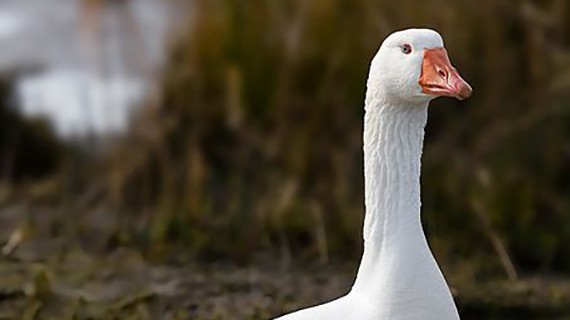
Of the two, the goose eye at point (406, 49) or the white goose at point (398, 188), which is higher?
the goose eye at point (406, 49)

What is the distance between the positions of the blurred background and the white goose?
2042mm

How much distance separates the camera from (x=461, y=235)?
633 cm

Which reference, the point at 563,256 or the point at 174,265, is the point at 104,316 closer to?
the point at 174,265

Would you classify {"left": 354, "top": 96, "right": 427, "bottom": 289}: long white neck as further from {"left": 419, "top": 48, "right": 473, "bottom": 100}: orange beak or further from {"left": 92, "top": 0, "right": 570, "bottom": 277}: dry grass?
{"left": 92, "top": 0, "right": 570, "bottom": 277}: dry grass

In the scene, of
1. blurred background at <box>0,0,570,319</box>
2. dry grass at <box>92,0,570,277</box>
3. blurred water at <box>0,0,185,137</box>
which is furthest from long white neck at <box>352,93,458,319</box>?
blurred water at <box>0,0,185,137</box>

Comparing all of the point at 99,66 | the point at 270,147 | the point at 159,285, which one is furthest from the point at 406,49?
the point at 99,66

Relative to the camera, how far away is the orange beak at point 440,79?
3512mm

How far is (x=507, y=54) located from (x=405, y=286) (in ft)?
11.2

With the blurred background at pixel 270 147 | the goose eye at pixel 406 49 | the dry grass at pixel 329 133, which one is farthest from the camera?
the dry grass at pixel 329 133

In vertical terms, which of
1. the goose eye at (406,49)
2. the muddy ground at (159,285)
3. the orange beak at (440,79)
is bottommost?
the muddy ground at (159,285)

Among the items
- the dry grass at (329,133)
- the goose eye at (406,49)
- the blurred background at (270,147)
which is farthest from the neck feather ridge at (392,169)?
the dry grass at (329,133)

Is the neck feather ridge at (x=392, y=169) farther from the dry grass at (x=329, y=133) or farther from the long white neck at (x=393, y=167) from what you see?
the dry grass at (x=329, y=133)

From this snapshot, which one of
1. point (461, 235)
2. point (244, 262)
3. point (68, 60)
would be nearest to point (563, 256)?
point (461, 235)

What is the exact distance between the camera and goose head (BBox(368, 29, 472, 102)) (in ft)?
11.6
